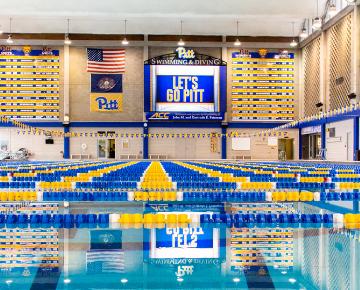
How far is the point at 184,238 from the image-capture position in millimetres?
5195

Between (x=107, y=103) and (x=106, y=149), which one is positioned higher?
(x=107, y=103)

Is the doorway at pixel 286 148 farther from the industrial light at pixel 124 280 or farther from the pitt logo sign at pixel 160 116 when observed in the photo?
the industrial light at pixel 124 280

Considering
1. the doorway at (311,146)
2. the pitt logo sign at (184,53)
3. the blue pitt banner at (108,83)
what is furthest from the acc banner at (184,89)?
the doorway at (311,146)

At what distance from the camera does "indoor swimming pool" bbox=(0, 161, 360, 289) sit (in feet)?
11.9

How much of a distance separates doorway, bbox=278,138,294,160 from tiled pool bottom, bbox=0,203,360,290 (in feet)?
86.3

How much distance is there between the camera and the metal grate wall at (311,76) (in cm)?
2792

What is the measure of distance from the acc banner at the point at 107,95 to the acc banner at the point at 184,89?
8.79 feet

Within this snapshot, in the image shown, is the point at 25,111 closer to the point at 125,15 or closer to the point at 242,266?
the point at 125,15

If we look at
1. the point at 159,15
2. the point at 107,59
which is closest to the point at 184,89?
the point at 159,15

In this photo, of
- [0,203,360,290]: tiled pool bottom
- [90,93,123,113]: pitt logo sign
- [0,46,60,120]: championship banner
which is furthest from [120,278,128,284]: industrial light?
[0,46,60,120]: championship banner

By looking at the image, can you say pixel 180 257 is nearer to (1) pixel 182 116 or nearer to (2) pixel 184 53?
(1) pixel 182 116

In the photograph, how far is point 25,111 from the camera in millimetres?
30266

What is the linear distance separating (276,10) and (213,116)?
7674 mm

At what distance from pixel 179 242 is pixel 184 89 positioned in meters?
25.0
